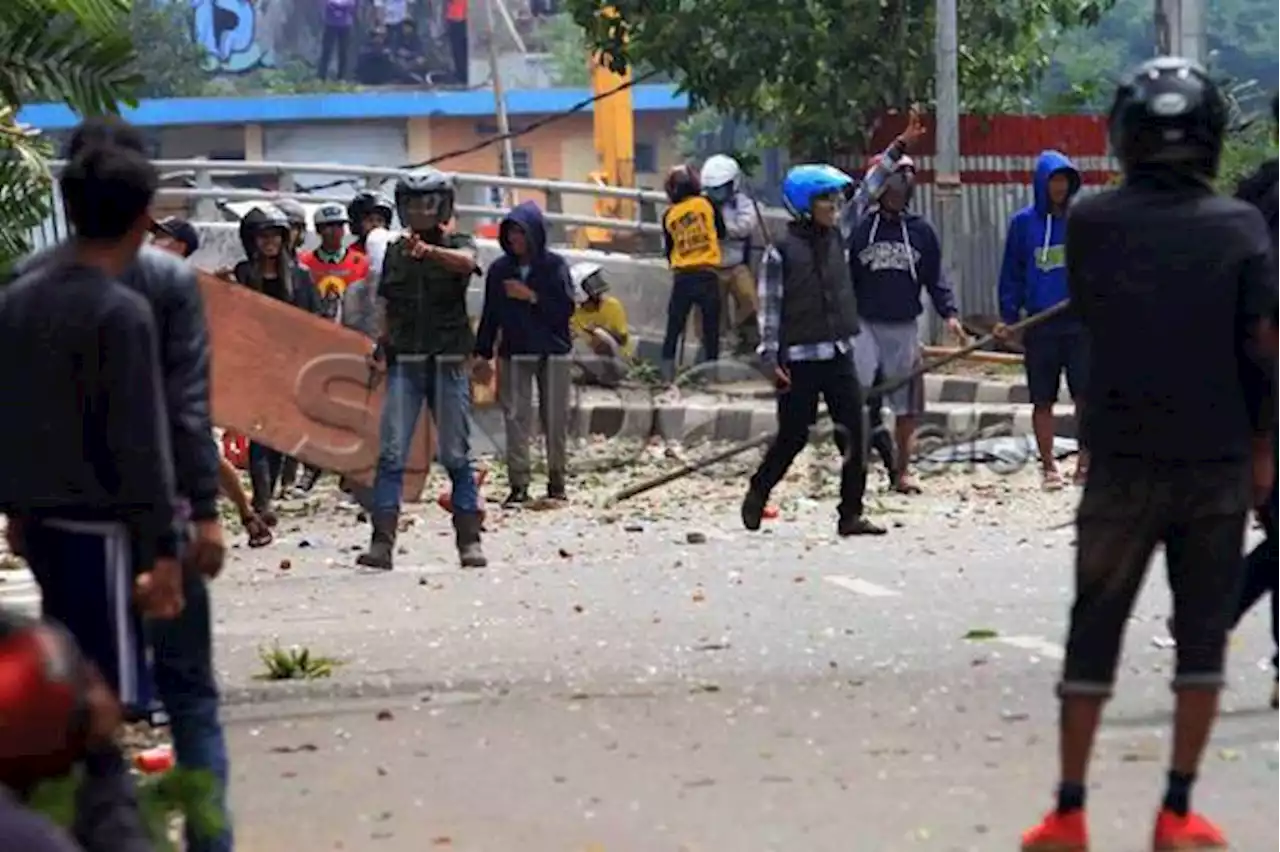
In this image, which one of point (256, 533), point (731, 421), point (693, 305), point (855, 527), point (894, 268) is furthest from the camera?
point (693, 305)

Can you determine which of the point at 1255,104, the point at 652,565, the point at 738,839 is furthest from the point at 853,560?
the point at 1255,104

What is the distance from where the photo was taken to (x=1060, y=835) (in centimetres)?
662

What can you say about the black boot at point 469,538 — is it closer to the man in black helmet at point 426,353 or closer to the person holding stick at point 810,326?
the man in black helmet at point 426,353

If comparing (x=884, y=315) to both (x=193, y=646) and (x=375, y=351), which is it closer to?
(x=375, y=351)

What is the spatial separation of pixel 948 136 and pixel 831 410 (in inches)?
442

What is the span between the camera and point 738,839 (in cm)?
718

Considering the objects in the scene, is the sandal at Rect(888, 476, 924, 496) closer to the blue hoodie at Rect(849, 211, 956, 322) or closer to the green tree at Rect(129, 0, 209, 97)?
the blue hoodie at Rect(849, 211, 956, 322)

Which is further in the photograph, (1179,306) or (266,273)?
(266,273)

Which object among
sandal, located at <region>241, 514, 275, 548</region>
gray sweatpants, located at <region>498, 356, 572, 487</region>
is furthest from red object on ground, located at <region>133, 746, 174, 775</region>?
gray sweatpants, located at <region>498, 356, 572, 487</region>

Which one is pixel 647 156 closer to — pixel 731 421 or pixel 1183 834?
pixel 731 421

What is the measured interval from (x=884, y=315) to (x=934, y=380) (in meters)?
6.55

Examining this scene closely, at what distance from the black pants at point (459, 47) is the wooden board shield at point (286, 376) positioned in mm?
62585

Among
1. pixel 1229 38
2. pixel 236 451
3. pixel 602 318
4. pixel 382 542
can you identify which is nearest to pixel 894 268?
pixel 382 542

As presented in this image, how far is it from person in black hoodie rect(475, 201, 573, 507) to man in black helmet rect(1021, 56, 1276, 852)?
11073 mm
